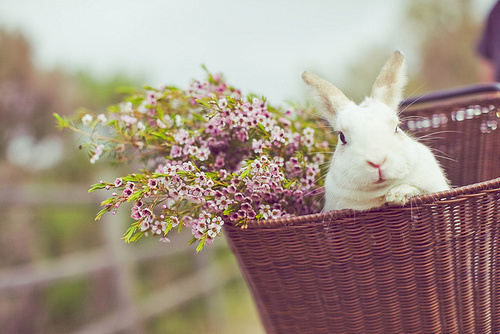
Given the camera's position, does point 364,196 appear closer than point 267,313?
Yes

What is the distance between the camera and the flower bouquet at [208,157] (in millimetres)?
1109

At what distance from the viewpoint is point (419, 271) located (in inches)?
41.9

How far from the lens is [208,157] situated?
4.47ft

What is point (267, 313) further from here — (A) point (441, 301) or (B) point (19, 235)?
(B) point (19, 235)

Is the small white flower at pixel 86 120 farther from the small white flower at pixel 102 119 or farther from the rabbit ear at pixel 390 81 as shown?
the rabbit ear at pixel 390 81

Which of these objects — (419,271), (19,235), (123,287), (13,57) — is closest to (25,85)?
(13,57)

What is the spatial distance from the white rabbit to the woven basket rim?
1.2 inches

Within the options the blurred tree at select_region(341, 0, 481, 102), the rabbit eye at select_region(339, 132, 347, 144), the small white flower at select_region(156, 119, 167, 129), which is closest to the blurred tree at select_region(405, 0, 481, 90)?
the blurred tree at select_region(341, 0, 481, 102)

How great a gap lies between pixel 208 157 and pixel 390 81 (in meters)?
0.56

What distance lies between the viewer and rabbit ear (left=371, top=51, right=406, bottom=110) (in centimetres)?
131

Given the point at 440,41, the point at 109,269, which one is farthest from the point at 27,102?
the point at 440,41

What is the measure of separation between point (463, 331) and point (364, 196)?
0.41 m

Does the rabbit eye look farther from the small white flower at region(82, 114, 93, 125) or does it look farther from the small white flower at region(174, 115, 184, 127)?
the small white flower at region(82, 114, 93, 125)

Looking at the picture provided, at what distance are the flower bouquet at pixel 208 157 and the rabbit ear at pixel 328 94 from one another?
0.08 meters
